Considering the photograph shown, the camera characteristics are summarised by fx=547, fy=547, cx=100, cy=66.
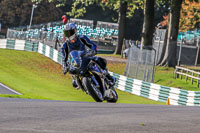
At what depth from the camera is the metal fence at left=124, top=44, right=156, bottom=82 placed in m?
24.6

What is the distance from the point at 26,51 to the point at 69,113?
123 feet

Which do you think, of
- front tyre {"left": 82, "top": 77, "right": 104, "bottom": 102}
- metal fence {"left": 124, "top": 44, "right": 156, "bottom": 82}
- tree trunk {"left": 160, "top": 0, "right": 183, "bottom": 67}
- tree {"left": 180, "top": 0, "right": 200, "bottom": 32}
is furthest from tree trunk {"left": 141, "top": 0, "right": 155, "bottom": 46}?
front tyre {"left": 82, "top": 77, "right": 104, "bottom": 102}

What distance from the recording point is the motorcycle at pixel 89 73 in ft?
42.1

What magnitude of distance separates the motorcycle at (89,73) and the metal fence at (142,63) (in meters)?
11.4

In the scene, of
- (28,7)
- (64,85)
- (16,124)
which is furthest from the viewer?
(28,7)

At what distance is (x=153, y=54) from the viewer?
79.8ft

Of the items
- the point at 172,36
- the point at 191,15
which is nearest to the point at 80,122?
the point at 172,36

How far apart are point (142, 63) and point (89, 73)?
491 inches

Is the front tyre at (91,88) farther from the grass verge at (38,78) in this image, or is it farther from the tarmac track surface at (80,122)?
the tarmac track surface at (80,122)

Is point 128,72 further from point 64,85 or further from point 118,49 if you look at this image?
point 118,49

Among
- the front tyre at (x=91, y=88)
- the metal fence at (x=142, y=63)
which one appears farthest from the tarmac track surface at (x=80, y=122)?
the metal fence at (x=142, y=63)

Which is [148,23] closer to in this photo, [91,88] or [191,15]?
[191,15]

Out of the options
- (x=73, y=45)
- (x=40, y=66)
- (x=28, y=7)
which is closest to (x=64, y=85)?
(x=40, y=66)

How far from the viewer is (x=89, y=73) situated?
13016 mm
